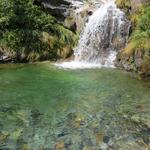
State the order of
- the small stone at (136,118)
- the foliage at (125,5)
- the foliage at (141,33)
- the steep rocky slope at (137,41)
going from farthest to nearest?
1. the foliage at (125,5)
2. the foliage at (141,33)
3. the steep rocky slope at (137,41)
4. the small stone at (136,118)

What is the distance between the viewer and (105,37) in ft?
62.5

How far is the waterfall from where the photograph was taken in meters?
18.7

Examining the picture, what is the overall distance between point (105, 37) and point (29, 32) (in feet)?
13.9

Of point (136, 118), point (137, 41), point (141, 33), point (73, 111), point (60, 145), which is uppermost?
point (141, 33)

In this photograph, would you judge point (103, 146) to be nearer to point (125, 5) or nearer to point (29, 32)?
point (29, 32)

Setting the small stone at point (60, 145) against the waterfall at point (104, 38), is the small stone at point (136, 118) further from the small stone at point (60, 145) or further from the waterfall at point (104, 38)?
the waterfall at point (104, 38)

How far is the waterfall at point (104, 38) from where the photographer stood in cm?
Result: 1867

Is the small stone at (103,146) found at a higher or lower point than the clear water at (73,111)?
higher

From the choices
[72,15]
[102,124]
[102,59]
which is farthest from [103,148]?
[72,15]

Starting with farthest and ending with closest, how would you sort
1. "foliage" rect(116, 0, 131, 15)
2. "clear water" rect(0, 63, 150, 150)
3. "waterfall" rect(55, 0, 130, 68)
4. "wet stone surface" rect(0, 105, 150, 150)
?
1. "foliage" rect(116, 0, 131, 15)
2. "waterfall" rect(55, 0, 130, 68)
3. "clear water" rect(0, 63, 150, 150)
4. "wet stone surface" rect(0, 105, 150, 150)

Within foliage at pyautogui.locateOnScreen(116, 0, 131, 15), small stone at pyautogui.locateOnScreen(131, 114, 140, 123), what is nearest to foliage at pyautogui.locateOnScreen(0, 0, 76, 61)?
foliage at pyautogui.locateOnScreen(116, 0, 131, 15)

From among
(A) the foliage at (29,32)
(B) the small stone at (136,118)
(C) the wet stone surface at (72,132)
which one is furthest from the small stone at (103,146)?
(A) the foliage at (29,32)

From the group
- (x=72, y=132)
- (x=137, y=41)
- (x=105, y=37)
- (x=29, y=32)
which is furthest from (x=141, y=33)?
(x=72, y=132)

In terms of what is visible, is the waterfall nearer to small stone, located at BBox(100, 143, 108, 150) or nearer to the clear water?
the clear water
